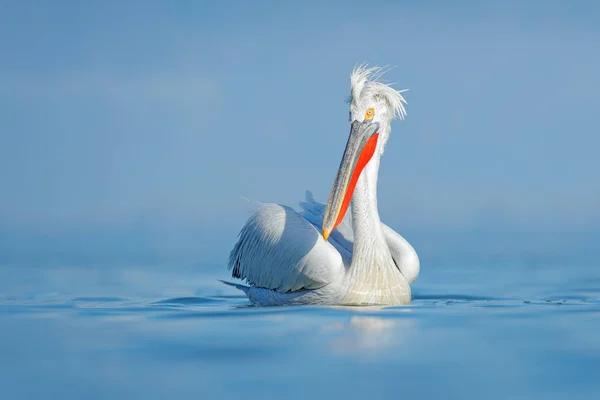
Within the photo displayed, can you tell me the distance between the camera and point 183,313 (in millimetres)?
7223

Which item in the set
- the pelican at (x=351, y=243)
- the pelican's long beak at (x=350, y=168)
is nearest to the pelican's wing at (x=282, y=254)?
the pelican at (x=351, y=243)

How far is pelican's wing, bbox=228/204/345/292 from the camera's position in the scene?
7277 millimetres

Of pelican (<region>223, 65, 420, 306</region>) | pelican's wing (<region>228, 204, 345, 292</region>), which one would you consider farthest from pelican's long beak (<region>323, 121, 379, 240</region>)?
pelican's wing (<region>228, 204, 345, 292</region>)

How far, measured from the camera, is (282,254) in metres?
7.64

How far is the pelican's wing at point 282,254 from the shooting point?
7.28 meters

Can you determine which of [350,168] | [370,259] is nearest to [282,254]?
[370,259]

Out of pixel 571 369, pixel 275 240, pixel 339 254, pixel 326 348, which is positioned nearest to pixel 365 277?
pixel 339 254

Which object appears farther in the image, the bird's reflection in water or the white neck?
the white neck

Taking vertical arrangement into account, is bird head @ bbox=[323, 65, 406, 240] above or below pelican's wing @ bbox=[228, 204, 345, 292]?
above

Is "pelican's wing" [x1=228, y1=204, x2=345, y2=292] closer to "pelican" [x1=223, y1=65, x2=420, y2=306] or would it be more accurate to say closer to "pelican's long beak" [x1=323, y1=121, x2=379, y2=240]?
"pelican" [x1=223, y1=65, x2=420, y2=306]

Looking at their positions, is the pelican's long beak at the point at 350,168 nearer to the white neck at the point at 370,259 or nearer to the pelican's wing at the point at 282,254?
the white neck at the point at 370,259

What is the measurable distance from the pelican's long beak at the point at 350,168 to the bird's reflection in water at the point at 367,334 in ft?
3.82

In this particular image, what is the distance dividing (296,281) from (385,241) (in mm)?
880

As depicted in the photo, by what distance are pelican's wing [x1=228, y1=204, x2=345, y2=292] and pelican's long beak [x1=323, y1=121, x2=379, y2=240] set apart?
197 millimetres
